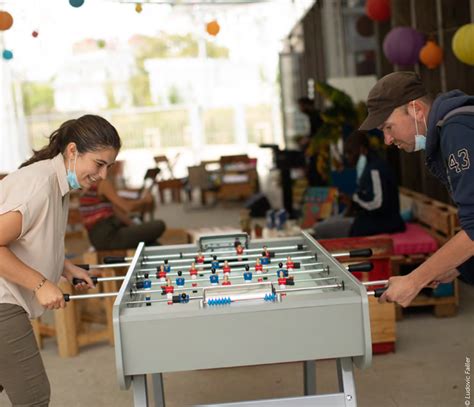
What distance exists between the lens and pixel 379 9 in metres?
8.66

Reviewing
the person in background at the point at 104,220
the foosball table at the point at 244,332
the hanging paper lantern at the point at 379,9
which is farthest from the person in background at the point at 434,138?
the hanging paper lantern at the point at 379,9

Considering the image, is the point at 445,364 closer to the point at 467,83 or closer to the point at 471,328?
the point at 471,328

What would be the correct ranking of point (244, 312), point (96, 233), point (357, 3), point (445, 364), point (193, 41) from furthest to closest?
1. point (193, 41)
2. point (357, 3)
3. point (96, 233)
4. point (445, 364)
5. point (244, 312)

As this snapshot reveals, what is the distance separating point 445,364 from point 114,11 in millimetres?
13224

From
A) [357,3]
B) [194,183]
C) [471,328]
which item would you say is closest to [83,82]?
[194,183]

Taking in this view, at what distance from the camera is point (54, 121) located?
56.5 feet

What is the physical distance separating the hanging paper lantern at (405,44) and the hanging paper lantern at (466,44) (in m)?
1.44

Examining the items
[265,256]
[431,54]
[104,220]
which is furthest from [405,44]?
[265,256]

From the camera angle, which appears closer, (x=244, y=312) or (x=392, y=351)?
(x=244, y=312)

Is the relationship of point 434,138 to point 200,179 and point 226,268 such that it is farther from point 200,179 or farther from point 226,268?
point 200,179

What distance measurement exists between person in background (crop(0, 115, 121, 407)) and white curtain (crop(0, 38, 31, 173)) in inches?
421

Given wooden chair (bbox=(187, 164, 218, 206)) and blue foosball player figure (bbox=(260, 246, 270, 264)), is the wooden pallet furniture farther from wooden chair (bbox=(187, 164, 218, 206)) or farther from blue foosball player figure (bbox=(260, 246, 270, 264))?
wooden chair (bbox=(187, 164, 218, 206))

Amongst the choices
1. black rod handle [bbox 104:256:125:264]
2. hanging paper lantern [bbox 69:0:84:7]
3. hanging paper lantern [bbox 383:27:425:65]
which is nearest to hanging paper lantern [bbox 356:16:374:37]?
hanging paper lantern [bbox 383:27:425:65]

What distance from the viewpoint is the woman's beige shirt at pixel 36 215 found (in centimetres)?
310
